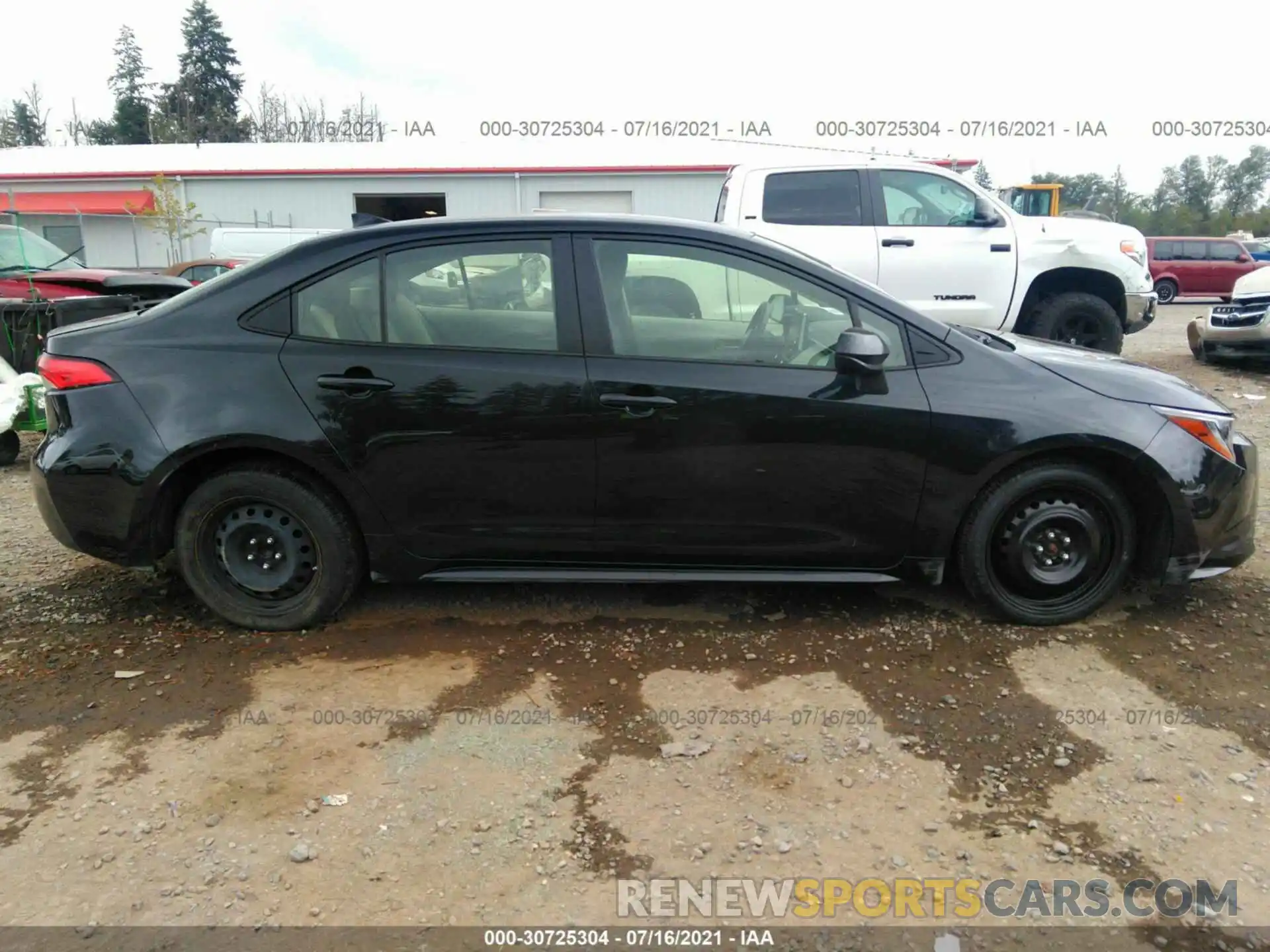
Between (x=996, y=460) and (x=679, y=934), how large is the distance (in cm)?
216

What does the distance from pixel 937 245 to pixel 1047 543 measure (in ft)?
15.4

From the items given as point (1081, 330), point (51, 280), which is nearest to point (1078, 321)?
point (1081, 330)

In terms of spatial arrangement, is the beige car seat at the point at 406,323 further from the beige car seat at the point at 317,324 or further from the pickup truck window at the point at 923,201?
the pickup truck window at the point at 923,201

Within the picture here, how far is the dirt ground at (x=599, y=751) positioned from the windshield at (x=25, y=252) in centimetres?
601

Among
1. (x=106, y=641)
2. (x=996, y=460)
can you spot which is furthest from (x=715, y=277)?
(x=106, y=641)

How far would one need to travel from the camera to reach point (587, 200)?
80.1 ft

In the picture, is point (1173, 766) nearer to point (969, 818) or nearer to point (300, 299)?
point (969, 818)

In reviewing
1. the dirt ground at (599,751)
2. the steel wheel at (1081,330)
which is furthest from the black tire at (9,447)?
the steel wheel at (1081,330)

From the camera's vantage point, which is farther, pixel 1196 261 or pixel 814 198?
pixel 1196 261

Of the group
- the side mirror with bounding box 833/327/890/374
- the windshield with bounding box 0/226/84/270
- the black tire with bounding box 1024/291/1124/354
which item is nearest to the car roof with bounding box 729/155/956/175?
the black tire with bounding box 1024/291/1124/354

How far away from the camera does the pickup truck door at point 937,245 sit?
7.58 metres

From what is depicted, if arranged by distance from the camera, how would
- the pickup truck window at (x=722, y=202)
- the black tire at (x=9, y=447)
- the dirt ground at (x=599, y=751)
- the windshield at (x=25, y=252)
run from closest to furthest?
1. the dirt ground at (x=599, y=751)
2. the black tire at (x=9, y=447)
3. the pickup truck window at (x=722, y=202)
4. the windshield at (x=25, y=252)

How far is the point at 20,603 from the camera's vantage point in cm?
405

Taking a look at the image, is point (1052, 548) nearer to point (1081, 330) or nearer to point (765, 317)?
point (765, 317)
